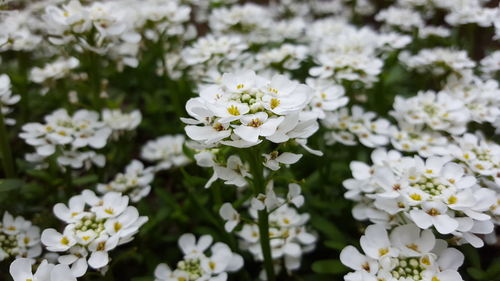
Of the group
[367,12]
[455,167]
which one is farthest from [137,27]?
[367,12]

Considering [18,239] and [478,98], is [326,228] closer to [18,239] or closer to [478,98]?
[478,98]

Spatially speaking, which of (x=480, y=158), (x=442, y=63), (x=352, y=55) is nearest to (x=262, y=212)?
(x=480, y=158)

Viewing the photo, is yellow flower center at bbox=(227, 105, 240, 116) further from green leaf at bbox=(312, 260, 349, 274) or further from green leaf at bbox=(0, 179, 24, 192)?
green leaf at bbox=(0, 179, 24, 192)

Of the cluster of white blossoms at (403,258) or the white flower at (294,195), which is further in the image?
the white flower at (294,195)

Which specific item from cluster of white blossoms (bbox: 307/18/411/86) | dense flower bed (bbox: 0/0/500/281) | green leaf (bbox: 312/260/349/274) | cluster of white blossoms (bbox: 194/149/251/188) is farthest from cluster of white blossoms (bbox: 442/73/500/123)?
cluster of white blossoms (bbox: 194/149/251/188)

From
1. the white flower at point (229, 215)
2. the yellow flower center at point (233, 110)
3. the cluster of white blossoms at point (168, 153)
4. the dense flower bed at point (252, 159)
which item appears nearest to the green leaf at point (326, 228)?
the dense flower bed at point (252, 159)

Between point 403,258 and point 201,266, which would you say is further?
point 201,266

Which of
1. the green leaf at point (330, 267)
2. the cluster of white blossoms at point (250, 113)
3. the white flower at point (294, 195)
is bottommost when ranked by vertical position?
the green leaf at point (330, 267)

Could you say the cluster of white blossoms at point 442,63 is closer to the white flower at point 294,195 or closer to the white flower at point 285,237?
the white flower at point 285,237
